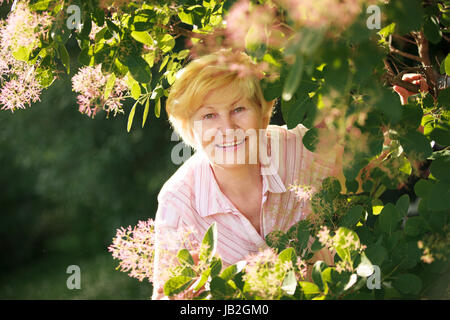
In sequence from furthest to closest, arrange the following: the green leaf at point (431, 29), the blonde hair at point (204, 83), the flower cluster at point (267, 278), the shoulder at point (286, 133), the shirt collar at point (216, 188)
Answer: the shoulder at point (286, 133) < the shirt collar at point (216, 188) < the blonde hair at point (204, 83) < the green leaf at point (431, 29) < the flower cluster at point (267, 278)

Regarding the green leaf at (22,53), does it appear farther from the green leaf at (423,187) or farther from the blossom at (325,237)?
the green leaf at (423,187)

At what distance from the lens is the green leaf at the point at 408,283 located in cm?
90

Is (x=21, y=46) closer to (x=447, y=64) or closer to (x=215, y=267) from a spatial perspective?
(x=215, y=267)

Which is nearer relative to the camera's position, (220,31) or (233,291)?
(233,291)

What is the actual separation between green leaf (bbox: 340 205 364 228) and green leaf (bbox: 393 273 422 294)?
0.15 m

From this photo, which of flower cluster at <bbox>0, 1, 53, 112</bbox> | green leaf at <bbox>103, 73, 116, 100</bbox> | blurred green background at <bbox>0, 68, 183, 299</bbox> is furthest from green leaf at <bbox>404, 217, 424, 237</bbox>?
blurred green background at <bbox>0, 68, 183, 299</bbox>

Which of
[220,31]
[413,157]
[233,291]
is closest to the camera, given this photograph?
[233,291]

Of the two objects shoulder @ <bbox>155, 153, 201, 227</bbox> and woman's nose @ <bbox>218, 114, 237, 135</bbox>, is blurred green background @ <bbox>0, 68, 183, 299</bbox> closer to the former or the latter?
shoulder @ <bbox>155, 153, 201, 227</bbox>

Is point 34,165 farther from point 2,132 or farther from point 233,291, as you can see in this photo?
point 233,291

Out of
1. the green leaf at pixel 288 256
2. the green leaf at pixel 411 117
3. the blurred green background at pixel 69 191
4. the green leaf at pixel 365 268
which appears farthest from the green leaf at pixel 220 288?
the blurred green background at pixel 69 191

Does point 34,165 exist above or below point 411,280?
above
